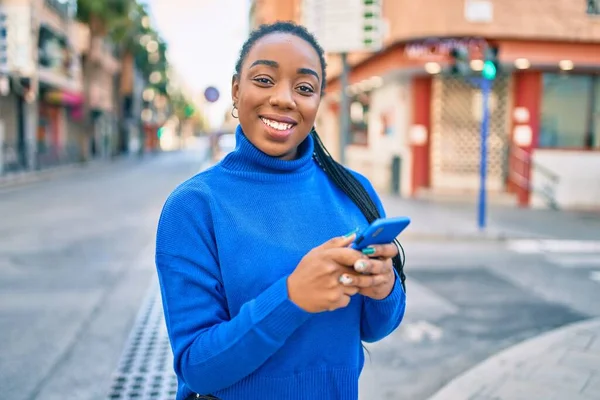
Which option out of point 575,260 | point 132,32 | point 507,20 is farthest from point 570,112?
point 132,32

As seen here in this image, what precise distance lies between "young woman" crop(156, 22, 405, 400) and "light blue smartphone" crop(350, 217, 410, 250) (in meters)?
0.02

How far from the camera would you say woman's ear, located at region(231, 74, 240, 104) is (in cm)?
159

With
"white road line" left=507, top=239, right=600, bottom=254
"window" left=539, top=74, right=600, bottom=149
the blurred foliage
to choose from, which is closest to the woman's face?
"white road line" left=507, top=239, right=600, bottom=254

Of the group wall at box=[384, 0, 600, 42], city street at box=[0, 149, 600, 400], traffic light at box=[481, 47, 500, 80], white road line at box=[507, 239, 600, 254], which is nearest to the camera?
city street at box=[0, 149, 600, 400]

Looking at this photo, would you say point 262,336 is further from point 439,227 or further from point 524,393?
point 439,227

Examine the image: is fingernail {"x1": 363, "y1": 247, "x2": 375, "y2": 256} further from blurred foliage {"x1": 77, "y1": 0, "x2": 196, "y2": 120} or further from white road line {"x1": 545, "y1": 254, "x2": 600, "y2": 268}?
blurred foliage {"x1": 77, "y1": 0, "x2": 196, "y2": 120}

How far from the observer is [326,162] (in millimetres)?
1741

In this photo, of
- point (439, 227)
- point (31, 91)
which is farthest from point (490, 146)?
point (31, 91)

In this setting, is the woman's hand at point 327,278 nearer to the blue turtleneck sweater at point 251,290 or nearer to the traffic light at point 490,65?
the blue turtleneck sweater at point 251,290

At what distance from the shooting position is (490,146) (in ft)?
53.3

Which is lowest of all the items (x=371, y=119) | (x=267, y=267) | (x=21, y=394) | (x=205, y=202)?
(x=21, y=394)

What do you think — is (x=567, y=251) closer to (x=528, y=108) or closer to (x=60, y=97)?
(x=528, y=108)

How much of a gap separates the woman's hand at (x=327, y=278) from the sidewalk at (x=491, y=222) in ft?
28.7

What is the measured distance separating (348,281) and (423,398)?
9.14 ft
